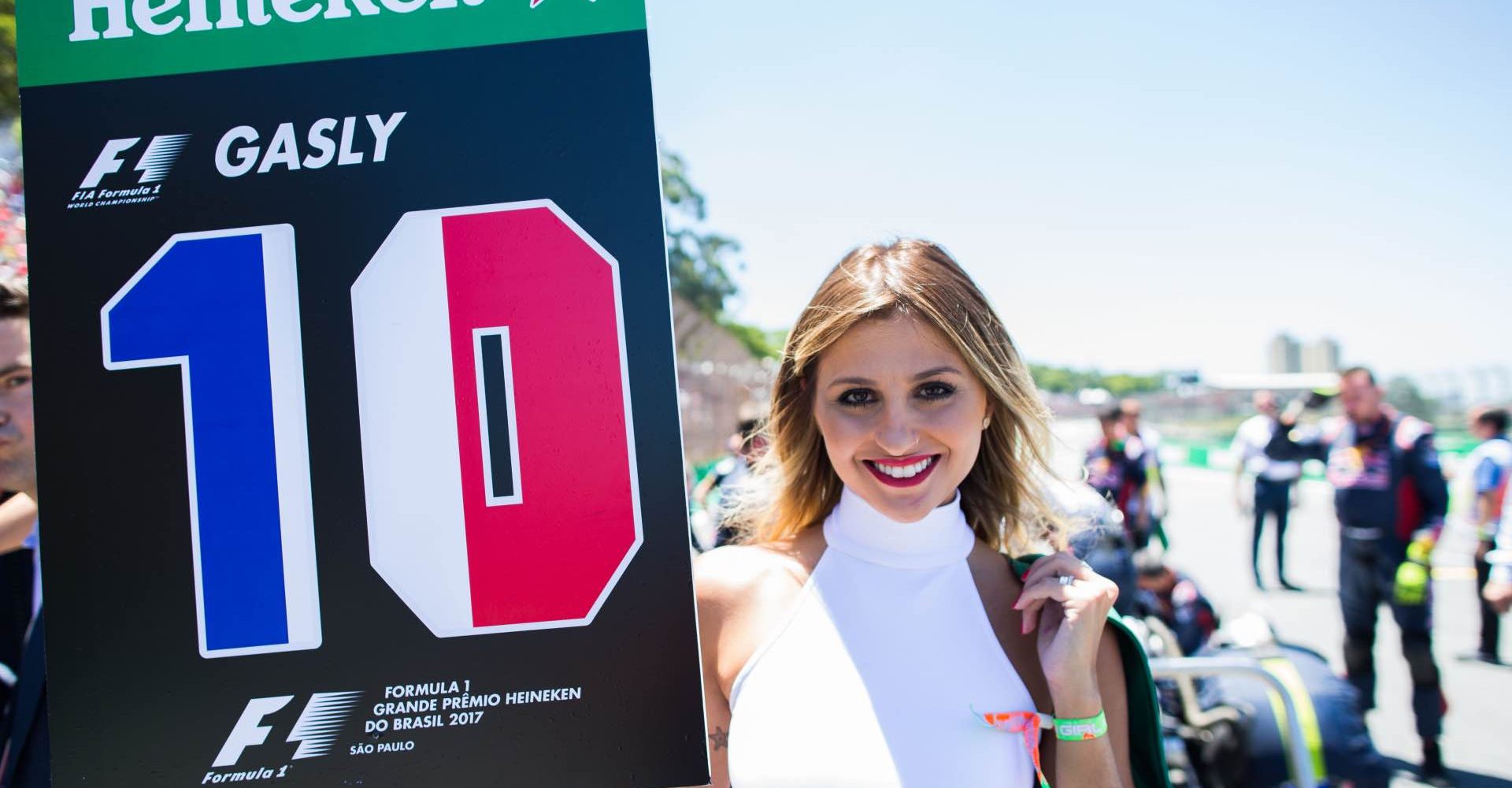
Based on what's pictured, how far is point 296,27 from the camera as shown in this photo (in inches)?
51.2

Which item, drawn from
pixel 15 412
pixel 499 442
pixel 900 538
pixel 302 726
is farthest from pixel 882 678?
pixel 15 412

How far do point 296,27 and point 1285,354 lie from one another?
57.1m

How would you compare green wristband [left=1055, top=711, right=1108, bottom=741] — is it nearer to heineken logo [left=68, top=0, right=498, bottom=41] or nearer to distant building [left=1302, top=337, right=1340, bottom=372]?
heineken logo [left=68, top=0, right=498, bottom=41]

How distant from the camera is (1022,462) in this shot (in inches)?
75.0

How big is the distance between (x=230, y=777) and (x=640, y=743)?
21.3 inches

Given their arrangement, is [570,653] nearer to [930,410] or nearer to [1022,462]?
[930,410]

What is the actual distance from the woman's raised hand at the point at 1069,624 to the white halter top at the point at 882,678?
0.09 metres

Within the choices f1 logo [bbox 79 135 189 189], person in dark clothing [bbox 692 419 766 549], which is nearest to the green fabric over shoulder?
person in dark clothing [bbox 692 419 766 549]

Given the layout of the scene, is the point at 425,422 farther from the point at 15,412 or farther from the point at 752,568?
the point at 15,412

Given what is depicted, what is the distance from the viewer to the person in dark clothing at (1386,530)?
15.6ft

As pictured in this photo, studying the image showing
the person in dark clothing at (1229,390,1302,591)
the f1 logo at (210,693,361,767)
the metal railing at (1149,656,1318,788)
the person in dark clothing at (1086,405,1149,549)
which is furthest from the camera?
the person in dark clothing at (1229,390,1302,591)

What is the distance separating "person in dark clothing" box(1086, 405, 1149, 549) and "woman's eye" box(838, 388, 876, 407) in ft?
18.9

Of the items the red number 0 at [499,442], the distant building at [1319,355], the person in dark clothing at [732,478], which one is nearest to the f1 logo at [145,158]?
the red number 0 at [499,442]

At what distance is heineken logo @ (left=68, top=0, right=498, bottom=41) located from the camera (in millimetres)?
1292
